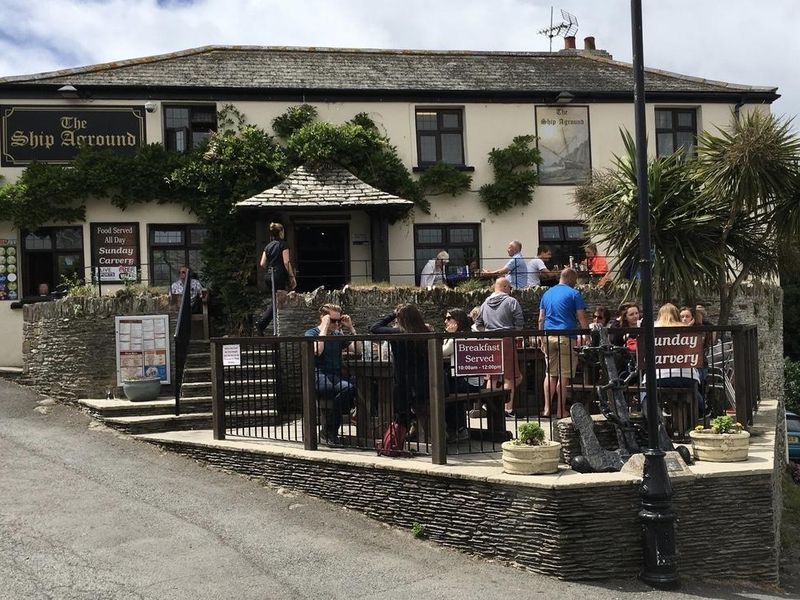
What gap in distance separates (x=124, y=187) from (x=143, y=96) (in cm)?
215

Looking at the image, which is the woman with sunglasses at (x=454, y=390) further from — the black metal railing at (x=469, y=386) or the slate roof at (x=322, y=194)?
the slate roof at (x=322, y=194)

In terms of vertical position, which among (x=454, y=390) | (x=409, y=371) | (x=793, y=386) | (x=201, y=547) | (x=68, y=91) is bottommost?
(x=793, y=386)

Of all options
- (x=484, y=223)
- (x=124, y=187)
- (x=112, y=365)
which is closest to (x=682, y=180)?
(x=484, y=223)

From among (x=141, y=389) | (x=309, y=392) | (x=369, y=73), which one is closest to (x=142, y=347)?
(x=141, y=389)

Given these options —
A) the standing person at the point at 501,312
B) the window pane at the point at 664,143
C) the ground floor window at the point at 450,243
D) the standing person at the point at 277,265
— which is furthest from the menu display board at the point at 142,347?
the window pane at the point at 664,143

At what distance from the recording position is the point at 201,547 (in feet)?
25.7

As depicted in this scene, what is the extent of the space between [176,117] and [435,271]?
22.4ft

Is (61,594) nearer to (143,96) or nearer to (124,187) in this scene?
(124,187)

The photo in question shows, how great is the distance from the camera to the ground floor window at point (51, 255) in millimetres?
18609

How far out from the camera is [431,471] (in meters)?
A: 8.30

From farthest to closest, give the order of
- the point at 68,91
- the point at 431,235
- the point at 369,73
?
1. the point at 369,73
2. the point at 431,235
3. the point at 68,91

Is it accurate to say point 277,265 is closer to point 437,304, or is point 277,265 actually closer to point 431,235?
point 437,304

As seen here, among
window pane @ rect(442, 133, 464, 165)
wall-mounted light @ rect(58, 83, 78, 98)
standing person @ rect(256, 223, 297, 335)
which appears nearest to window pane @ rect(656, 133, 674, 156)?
window pane @ rect(442, 133, 464, 165)

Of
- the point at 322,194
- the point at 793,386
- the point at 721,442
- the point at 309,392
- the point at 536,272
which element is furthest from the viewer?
the point at 793,386
